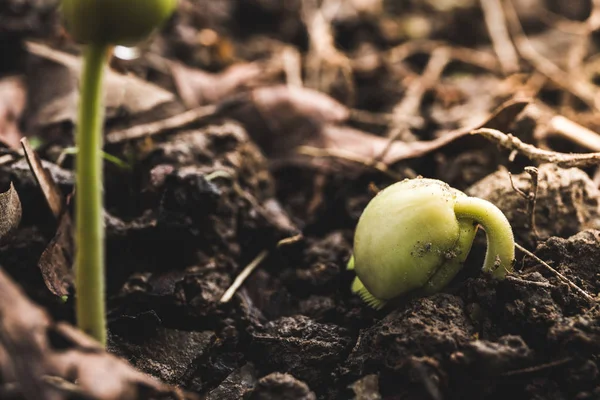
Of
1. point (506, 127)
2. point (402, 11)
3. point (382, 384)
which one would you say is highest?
point (402, 11)

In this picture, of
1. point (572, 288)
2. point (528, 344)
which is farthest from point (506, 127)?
point (528, 344)

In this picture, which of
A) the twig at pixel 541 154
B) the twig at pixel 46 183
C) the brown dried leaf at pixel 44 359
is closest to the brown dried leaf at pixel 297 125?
the twig at pixel 541 154

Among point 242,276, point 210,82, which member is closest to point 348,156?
point 242,276

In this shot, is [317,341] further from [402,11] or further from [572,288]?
[402,11]

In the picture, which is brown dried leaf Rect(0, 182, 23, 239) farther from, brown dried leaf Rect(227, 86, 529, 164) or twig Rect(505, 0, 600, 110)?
twig Rect(505, 0, 600, 110)

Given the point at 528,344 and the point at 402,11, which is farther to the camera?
the point at 402,11
